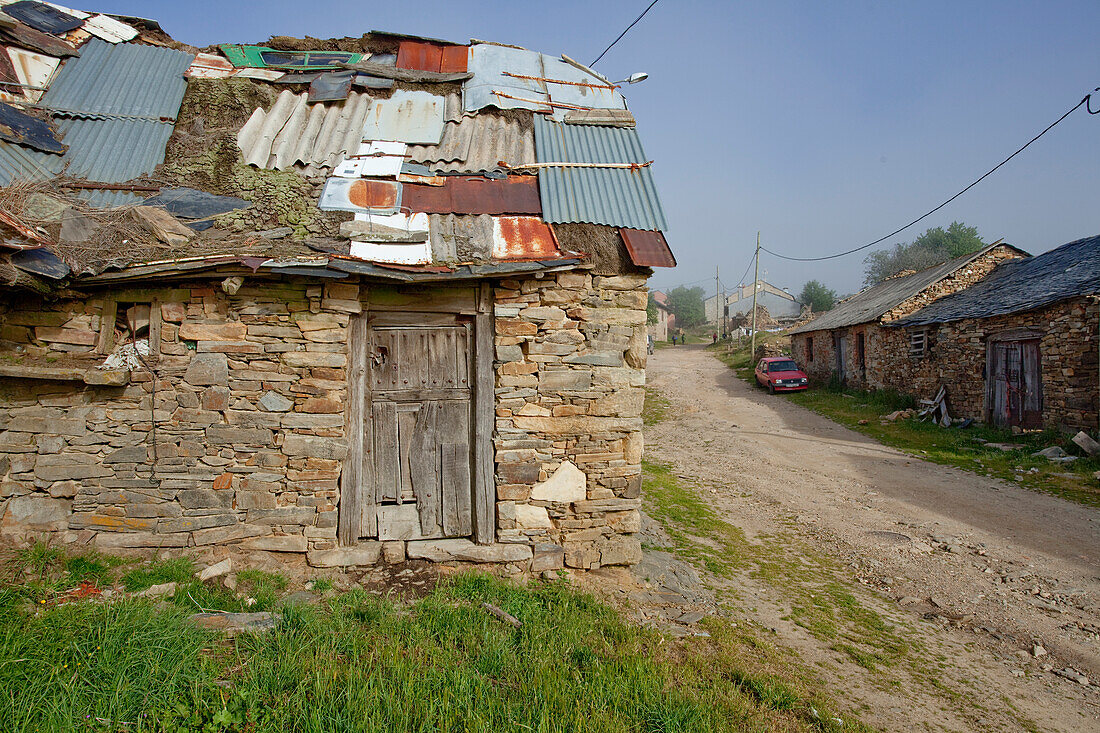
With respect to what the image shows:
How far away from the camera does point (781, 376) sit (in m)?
20.1

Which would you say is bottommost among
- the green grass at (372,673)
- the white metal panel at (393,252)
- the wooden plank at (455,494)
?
the green grass at (372,673)

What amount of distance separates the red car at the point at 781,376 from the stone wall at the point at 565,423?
17099mm

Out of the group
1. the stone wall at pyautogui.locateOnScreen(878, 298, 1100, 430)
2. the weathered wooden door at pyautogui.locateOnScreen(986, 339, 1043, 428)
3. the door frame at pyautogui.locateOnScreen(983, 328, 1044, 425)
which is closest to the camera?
the stone wall at pyautogui.locateOnScreen(878, 298, 1100, 430)

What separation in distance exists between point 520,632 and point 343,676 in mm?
1301

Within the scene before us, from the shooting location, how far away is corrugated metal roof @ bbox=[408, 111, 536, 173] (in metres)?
5.68

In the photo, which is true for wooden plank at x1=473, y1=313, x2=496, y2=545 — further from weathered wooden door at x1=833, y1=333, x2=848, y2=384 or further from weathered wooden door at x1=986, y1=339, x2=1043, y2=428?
weathered wooden door at x1=833, y1=333, x2=848, y2=384

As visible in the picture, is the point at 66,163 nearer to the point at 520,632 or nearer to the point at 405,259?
the point at 405,259

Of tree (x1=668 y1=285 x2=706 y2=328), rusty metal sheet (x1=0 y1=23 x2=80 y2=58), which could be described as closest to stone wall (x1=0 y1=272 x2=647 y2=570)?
rusty metal sheet (x1=0 y1=23 x2=80 y2=58)

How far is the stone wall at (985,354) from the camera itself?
9.99 m

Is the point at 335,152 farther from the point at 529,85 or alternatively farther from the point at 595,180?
the point at 595,180

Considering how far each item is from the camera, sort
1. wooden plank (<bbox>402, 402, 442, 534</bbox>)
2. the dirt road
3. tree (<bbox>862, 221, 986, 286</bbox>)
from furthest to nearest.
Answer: tree (<bbox>862, 221, 986, 286</bbox>), wooden plank (<bbox>402, 402, 442, 534</bbox>), the dirt road

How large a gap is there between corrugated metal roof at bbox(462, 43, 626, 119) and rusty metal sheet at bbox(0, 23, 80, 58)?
16.0ft

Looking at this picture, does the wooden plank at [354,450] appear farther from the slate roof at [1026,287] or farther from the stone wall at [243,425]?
the slate roof at [1026,287]

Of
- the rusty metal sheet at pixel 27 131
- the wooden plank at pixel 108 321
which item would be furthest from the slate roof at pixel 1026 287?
the rusty metal sheet at pixel 27 131
